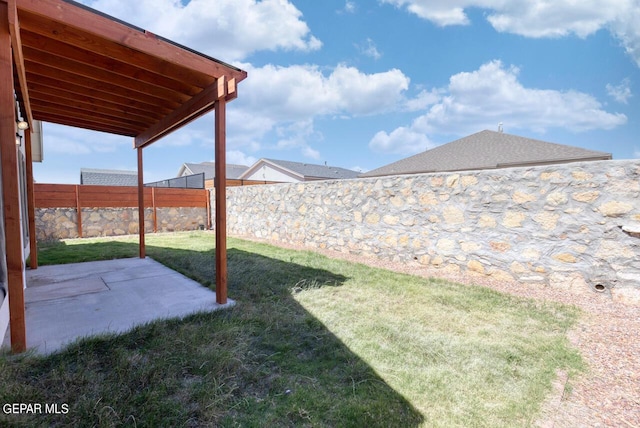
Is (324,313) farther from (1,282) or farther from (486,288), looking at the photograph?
(1,282)

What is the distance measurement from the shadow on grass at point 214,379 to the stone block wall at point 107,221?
967 cm

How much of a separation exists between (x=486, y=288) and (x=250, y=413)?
149 inches

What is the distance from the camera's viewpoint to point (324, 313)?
330cm

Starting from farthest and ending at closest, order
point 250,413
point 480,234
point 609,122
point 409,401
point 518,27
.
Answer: point 609,122, point 518,27, point 480,234, point 409,401, point 250,413

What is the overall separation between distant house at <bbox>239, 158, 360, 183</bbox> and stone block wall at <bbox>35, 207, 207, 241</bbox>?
11.4 m

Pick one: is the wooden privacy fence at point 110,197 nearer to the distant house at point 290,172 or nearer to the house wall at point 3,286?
the house wall at point 3,286

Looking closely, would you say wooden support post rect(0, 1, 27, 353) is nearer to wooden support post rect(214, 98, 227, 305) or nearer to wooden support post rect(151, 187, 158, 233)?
wooden support post rect(214, 98, 227, 305)

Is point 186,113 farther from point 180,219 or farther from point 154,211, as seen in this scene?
point 180,219

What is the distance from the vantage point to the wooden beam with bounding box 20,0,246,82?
2309 millimetres

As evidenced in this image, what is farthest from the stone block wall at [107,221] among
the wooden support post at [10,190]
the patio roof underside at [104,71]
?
the wooden support post at [10,190]

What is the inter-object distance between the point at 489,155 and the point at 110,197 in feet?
50.6

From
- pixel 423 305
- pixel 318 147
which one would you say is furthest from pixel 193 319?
pixel 318 147

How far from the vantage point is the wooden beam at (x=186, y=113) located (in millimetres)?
3357

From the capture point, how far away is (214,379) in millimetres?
2023
